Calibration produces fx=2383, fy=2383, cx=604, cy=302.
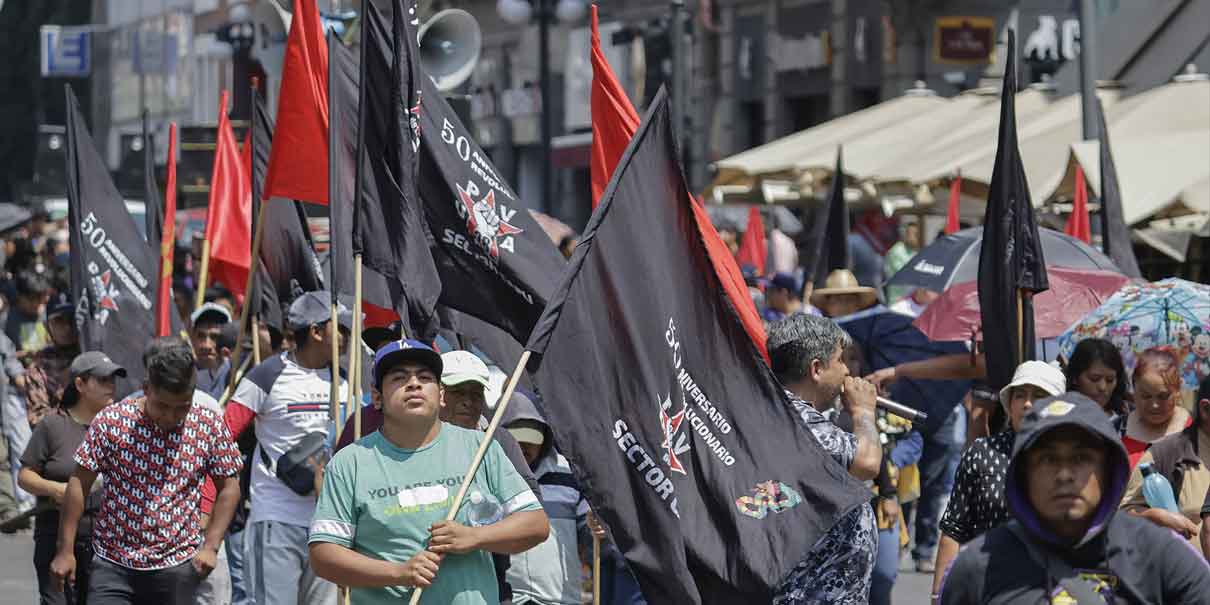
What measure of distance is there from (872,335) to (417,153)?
148 inches

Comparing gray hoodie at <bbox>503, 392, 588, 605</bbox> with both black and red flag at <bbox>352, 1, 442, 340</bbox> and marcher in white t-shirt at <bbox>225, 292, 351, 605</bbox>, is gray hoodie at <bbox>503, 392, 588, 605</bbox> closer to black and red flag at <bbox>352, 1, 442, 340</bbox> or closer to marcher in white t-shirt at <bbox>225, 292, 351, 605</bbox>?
black and red flag at <bbox>352, 1, 442, 340</bbox>

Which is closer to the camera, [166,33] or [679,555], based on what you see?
[679,555]

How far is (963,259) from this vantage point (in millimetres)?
12734

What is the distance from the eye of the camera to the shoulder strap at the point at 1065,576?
175 inches

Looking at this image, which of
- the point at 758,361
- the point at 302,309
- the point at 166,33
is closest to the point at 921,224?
the point at 302,309

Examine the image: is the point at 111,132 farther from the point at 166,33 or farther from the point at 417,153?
the point at 417,153

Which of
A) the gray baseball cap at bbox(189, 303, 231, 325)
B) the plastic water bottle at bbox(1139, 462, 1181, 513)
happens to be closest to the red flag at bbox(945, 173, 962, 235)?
the gray baseball cap at bbox(189, 303, 231, 325)

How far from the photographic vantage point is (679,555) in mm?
6426

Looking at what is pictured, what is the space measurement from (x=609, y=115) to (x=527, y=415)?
50.3 inches

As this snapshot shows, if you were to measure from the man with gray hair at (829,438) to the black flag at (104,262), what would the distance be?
6.07 meters

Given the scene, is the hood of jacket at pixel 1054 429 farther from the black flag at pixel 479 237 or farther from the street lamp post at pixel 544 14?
the street lamp post at pixel 544 14

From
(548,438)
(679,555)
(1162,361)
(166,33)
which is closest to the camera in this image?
(679,555)

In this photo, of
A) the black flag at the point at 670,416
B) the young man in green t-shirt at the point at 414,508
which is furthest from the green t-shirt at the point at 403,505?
the black flag at the point at 670,416

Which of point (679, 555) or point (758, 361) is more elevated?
point (758, 361)
